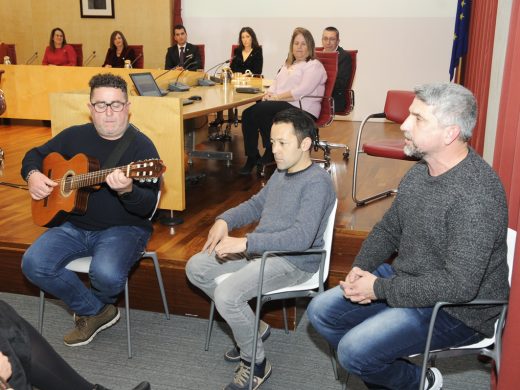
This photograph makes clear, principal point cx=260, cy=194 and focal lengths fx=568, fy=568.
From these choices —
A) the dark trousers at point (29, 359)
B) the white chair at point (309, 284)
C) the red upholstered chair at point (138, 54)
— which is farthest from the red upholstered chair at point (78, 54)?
the dark trousers at point (29, 359)

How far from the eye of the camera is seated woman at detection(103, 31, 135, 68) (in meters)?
7.84

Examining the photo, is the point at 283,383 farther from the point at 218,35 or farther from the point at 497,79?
the point at 218,35

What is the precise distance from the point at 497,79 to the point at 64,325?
258 centimetres

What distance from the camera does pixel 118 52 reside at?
26.0 feet

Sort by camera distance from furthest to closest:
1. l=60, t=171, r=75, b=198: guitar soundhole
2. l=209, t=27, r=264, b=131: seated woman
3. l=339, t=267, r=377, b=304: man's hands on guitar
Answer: l=209, t=27, r=264, b=131: seated woman → l=60, t=171, r=75, b=198: guitar soundhole → l=339, t=267, r=377, b=304: man's hands on guitar

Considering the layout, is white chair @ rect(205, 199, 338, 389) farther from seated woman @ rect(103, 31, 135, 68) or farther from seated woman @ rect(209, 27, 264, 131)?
seated woman @ rect(103, 31, 135, 68)

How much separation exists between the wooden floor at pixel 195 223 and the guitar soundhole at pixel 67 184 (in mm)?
598

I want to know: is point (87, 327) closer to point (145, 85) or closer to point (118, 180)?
point (118, 180)

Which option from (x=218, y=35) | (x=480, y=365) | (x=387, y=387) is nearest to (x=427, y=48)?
(x=218, y=35)

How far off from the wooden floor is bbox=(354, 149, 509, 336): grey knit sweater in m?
1.05

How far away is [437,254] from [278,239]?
23.3 inches

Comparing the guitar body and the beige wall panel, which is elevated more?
the beige wall panel

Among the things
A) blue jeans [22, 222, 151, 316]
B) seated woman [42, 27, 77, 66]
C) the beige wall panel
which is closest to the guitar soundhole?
blue jeans [22, 222, 151, 316]

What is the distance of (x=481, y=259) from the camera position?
64.1 inches
